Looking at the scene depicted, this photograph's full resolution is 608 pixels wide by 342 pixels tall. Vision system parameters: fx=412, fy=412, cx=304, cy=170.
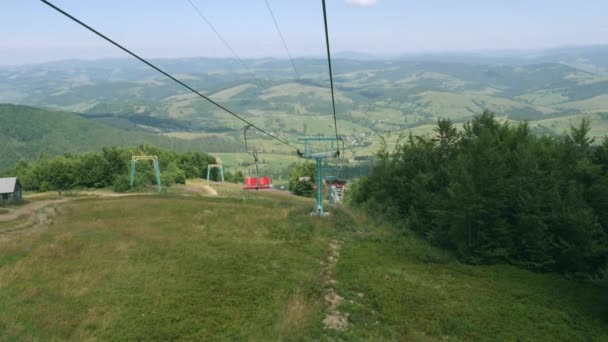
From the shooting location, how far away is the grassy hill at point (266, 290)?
1856cm

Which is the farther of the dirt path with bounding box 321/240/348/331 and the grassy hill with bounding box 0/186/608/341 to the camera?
the dirt path with bounding box 321/240/348/331

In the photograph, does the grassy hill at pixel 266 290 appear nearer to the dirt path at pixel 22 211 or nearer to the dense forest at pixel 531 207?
the dense forest at pixel 531 207

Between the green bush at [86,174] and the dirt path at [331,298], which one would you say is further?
the green bush at [86,174]

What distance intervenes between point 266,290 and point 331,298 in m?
3.61

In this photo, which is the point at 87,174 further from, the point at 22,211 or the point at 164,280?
the point at 164,280

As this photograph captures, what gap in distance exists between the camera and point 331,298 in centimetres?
2231

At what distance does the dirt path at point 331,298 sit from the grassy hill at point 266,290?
0.10 metres

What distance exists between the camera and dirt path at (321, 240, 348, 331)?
63.8ft

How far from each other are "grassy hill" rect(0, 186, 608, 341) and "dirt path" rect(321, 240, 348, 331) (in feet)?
0.34

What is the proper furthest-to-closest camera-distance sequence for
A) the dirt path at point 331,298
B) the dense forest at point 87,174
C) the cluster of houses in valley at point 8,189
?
1. the dense forest at point 87,174
2. the cluster of houses in valley at point 8,189
3. the dirt path at point 331,298

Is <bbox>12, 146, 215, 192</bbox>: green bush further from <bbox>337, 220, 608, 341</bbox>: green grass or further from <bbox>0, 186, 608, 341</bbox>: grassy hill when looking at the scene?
<bbox>337, 220, 608, 341</bbox>: green grass

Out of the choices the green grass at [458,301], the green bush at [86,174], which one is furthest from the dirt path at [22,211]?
the green grass at [458,301]

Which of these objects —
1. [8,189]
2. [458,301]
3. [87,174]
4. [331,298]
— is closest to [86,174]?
[87,174]

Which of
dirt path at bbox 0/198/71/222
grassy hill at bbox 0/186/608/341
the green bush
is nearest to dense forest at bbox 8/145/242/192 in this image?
the green bush
